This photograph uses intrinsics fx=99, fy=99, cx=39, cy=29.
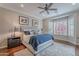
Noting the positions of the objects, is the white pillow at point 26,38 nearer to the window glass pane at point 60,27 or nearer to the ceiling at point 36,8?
the ceiling at point 36,8

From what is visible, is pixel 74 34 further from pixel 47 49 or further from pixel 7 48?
pixel 7 48

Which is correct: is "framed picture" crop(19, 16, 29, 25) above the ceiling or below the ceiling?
below

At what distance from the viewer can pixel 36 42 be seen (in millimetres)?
1793

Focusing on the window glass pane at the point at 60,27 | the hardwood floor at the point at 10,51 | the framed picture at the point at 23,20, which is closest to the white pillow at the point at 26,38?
the hardwood floor at the point at 10,51

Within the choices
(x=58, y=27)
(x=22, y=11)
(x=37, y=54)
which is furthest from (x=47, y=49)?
(x=22, y=11)

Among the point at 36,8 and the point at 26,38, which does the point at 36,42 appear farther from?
the point at 36,8

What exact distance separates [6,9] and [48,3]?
759mm

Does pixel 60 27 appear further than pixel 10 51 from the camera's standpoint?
Yes

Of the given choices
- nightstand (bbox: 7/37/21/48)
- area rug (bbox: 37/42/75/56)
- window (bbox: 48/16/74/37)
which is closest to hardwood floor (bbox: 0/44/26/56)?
nightstand (bbox: 7/37/21/48)

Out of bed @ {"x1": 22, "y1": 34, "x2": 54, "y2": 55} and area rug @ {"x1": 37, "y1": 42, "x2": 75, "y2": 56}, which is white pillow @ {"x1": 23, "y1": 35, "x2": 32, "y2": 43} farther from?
area rug @ {"x1": 37, "y1": 42, "x2": 75, "y2": 56}

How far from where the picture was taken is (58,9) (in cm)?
182

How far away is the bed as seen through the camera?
70.9 inches

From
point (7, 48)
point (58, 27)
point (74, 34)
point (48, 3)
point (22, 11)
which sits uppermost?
point (48, 3)

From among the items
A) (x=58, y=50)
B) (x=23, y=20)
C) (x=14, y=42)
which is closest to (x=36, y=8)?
(x=23, y=20)
